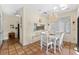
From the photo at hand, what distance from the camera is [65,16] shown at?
214 centimetres

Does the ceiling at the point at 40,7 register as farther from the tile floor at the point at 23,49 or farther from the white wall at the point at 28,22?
the tile floor at the point at 23,49

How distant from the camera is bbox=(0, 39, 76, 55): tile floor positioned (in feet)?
7.16

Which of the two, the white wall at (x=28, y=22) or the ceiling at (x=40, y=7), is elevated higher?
the ceiling at (x=40, y=7)

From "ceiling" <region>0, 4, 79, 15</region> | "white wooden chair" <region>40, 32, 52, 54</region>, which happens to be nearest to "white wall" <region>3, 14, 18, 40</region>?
"ceiling" <region>0, 4, 79, 15</region>

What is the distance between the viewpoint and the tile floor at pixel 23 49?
2.18 meters

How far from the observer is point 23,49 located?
7.27 ft

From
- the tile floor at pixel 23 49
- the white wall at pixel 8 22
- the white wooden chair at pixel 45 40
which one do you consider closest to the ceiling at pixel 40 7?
the white wall at pixel 8 22

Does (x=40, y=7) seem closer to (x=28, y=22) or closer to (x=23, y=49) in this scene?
(x=28, y=22)

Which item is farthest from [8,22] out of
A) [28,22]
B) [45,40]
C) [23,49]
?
[45,40]

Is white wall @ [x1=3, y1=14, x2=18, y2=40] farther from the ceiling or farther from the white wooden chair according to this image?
the white wooden chair

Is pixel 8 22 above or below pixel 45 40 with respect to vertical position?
above
